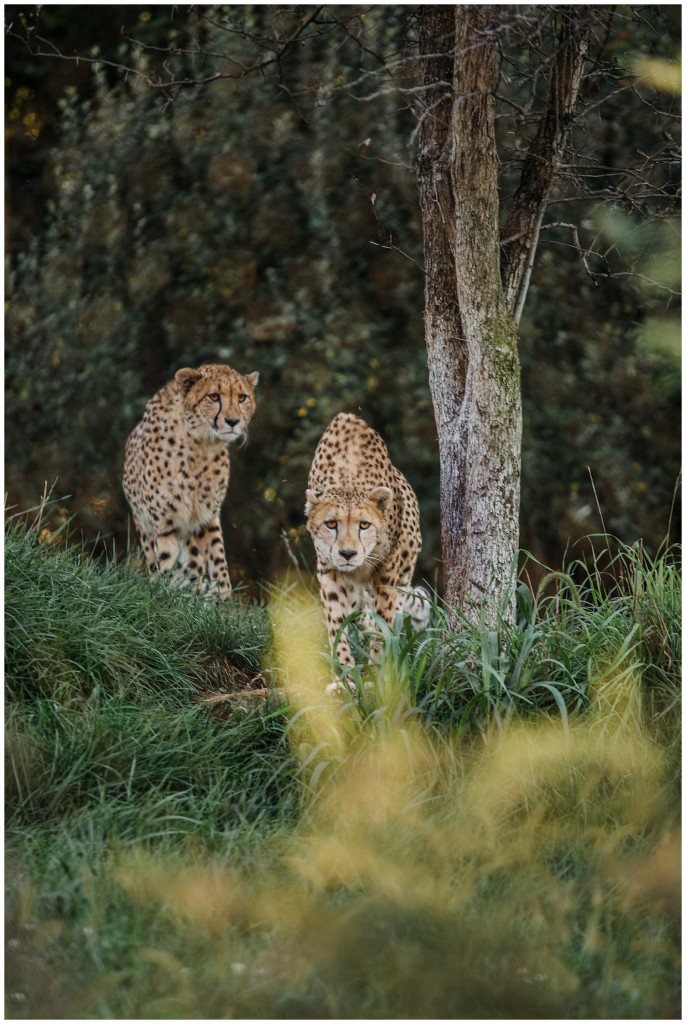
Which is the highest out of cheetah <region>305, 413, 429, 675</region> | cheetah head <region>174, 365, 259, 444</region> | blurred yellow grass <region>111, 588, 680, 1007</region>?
cheetah head <region>174, 365, 259, 444</region>

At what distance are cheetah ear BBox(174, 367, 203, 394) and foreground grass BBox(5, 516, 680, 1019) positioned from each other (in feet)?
6.81

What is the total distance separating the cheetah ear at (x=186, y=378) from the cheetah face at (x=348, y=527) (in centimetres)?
145

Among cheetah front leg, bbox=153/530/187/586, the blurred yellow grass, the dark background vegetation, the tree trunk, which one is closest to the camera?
the blurred yellow grass

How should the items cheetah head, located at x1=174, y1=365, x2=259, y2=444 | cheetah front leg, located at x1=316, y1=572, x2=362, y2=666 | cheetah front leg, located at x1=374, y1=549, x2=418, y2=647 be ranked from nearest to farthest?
cheetah front leg, located at x1=316, y1=572, x2=362, y2=666, cheetah front leg, located at x1=374, y1=549, x2=418, y2=647, cheetah head, located at x1=174, y1=365, x2=259, y2=444

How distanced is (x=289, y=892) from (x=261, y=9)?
6.55 m

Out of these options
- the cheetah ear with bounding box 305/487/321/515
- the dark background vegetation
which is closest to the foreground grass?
the cheetah ear with bounding box 305/487/321/515

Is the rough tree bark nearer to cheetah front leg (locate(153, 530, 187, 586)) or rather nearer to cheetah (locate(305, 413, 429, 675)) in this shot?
cheetah (locate(305, 413, 429, 675))

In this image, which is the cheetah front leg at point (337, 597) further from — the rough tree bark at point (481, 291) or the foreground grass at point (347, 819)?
the rough tree bark at point (481, 291)

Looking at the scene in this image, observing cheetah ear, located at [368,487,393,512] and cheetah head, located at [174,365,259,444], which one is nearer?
cheetah ear, located at [368,487,393,512]

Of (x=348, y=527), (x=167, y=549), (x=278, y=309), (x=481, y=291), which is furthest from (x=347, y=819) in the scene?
(x=278, y=309)

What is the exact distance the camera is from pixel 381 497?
220 inches

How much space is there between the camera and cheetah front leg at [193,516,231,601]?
696 cm

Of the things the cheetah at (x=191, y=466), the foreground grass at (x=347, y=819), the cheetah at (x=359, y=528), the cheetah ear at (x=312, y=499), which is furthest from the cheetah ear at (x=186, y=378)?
the foreground grass at (x=347, y=819)

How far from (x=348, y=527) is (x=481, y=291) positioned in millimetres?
1210
